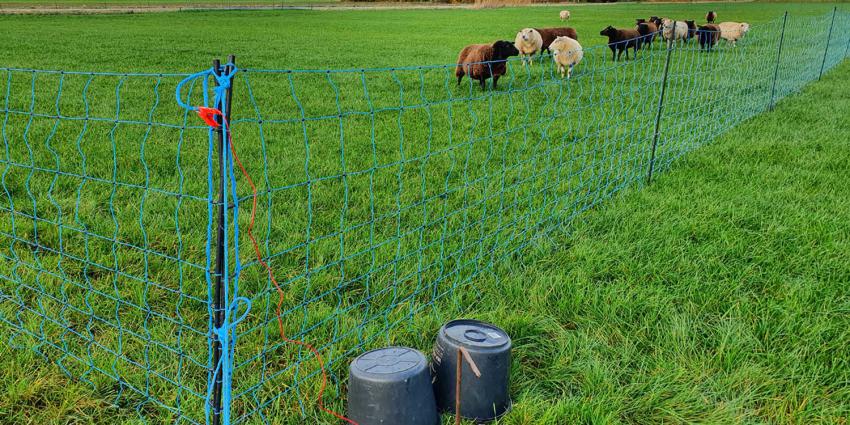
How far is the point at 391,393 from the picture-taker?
1.88 meters

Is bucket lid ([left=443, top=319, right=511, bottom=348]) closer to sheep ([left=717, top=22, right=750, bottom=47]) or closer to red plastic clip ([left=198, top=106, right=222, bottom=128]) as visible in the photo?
red plastic clip ([left=198, top=106, right=222, bottom=128])

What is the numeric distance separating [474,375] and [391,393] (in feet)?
1.09

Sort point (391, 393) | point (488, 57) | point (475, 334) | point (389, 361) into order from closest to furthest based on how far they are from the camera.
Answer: point (391, 393)
point (389, 361)
point (475, 334)
point (488, 57)

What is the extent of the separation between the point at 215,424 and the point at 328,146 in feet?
13.4

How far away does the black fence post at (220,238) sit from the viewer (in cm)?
163

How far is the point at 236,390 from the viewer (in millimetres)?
2236

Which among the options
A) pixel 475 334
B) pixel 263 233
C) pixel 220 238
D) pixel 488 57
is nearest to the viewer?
pixel 220 238

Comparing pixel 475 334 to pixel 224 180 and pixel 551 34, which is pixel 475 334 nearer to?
pixel 224 180

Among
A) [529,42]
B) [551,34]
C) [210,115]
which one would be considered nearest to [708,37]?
[551,34]

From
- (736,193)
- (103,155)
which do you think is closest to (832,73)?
(736,193)

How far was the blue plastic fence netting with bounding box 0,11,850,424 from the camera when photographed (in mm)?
2256

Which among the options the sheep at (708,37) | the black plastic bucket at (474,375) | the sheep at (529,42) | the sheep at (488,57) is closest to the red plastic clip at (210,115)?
the black plastic bucket at (474,375)

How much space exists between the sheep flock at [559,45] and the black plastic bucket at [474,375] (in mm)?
1997

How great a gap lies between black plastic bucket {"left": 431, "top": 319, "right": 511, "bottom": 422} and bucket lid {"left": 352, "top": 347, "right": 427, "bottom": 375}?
0.13 m
